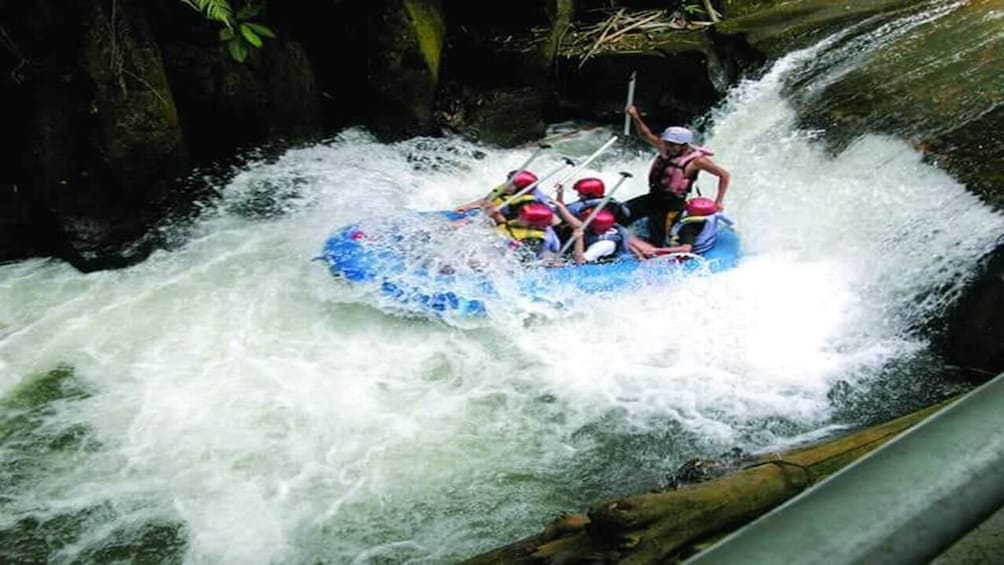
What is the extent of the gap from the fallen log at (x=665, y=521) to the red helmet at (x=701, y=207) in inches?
141

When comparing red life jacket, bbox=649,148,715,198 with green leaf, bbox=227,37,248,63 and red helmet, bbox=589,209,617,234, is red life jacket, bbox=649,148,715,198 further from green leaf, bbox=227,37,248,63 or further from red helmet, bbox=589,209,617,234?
green leaf, bbox=227,37,248,63

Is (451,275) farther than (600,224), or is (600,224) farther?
(600,224)

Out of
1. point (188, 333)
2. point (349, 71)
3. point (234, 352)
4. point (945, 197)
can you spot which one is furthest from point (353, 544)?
point (349, 71)

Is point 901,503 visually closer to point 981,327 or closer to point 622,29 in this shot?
point 981,327

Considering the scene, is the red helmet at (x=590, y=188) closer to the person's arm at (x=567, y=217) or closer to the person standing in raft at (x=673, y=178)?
the person's arm at (x=567, y=217)

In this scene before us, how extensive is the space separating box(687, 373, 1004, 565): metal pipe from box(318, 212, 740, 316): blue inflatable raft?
4.43m

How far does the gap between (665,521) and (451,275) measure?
3401mm

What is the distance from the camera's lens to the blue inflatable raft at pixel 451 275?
5.00 metres

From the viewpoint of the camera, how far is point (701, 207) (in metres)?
5.44

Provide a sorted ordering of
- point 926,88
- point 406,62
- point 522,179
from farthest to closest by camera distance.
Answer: point 406,62 < point 926,88 < point 522,179

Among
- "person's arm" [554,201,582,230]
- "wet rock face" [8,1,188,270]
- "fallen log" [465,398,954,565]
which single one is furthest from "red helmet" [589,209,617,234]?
"fallen log" [465,398,954,565]

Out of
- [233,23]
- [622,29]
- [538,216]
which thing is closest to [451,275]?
[538,216]

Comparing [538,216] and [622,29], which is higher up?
[622,29]

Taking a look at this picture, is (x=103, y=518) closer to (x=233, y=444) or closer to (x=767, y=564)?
(x=233, y=444)
